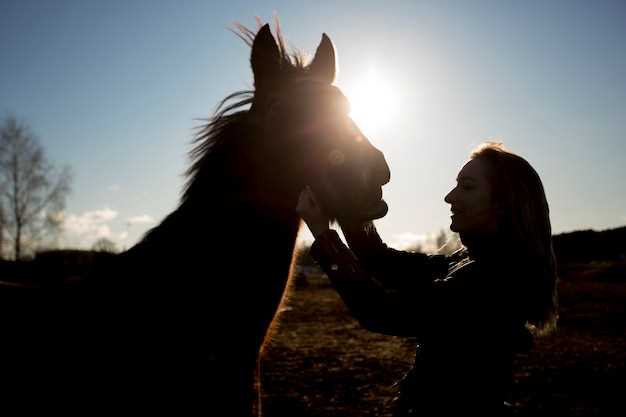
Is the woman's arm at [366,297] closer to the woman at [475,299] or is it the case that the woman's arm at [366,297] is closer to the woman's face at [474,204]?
the woman at [475,299]

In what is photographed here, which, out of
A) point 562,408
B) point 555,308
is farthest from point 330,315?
point 555,308

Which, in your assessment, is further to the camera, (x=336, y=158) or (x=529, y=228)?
(x=529, y=228)

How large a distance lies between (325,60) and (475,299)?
5.79 feet

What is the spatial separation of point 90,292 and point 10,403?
57cm

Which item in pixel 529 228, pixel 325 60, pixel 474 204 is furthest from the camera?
pixel 325 60

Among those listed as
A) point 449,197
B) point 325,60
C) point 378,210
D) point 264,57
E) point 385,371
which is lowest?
point 385,371

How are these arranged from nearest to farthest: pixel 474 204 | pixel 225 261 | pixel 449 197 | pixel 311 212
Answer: pixel 225 261 → pixel 311 212 → pixel 474 204 → pixel 449 197

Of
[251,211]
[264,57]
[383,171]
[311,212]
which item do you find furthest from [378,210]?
[264,57]

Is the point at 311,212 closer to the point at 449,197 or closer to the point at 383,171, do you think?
the point at 383,171

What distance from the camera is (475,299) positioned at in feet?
7.27

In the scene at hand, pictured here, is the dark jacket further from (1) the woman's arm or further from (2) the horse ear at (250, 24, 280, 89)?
(2) the horse ear at (250, 24, 280, 89)

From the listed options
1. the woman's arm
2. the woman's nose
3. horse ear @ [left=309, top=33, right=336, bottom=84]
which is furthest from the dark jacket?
horse ear @ [left=309, top=33, right=336, bottom=84]

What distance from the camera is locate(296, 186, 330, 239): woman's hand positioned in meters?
2.15

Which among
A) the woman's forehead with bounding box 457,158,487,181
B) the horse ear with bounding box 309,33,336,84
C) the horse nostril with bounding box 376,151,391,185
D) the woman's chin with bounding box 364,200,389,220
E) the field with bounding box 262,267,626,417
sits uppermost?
the horse ear with bounding box 309,33,336,84
